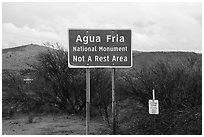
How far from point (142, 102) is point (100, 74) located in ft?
6.56

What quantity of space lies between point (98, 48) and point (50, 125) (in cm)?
319

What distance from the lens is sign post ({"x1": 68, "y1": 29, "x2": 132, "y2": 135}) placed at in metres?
5.20

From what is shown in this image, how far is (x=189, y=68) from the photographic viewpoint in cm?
770

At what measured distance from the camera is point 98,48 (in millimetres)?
5273

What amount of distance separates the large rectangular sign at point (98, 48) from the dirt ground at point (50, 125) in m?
1.83

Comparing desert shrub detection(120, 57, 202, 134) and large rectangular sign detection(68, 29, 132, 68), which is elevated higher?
large rectangular sign detection(68, 29, 132, 68)

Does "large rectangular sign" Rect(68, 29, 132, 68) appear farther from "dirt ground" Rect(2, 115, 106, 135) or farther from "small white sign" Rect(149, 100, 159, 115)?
"dirt ground" Rect(2, 115, 106, 135)

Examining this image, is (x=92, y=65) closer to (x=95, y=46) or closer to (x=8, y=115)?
(x=95, y=46)

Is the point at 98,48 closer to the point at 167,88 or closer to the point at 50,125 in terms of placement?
the point at 167,88

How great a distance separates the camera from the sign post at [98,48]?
5199mm

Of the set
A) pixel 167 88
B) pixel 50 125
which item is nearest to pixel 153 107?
pixel 167 88

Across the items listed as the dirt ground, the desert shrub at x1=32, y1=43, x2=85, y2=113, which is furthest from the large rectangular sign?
the desert shrub at x1=32, y1=43, x2=85, y2=113

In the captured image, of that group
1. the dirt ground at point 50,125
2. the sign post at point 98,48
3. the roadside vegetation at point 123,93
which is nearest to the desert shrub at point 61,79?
the roadside vegetation at point 123,93

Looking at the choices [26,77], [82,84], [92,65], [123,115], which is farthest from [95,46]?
[26,77]
